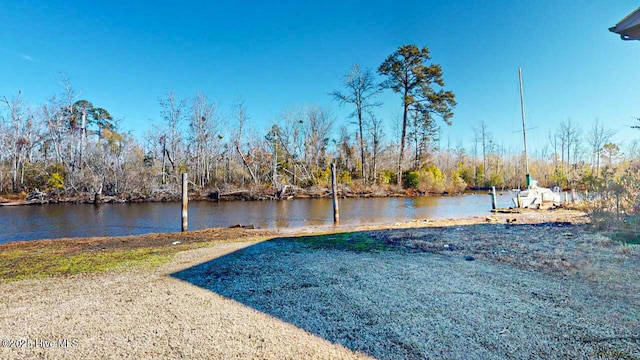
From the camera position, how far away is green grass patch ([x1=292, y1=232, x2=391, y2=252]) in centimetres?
591

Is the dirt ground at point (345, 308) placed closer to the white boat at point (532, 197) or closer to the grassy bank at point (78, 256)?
the grassy bank at point (78, 256)

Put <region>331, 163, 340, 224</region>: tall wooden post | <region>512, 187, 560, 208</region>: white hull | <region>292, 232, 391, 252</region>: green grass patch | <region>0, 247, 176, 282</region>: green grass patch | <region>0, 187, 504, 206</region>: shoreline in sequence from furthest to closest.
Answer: <region>0, 187, 504, 206</region>: shoreline
<region>512, 187, 560, 208</region>: white hull
<region>331, 163, 340, 224</region>: tall wooden post
<region>292, 232, 391, 252</region>: green grass patch
<region>0, 247, 176, 282</region>: green grass patch

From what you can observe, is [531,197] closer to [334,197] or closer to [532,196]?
[532,196]

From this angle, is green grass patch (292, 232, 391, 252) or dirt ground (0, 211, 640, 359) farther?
green grass patch (292, 232, 391, 252)

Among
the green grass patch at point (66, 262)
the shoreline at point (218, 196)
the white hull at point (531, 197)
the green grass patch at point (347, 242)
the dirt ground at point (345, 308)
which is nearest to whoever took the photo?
the dirt ground at point (345, 308)

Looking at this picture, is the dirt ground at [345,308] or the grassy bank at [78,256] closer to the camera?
the dirt ground at [345,308]

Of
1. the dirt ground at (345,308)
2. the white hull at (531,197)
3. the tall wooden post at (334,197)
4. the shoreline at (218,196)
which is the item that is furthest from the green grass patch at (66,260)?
the shoreline at (218,196)

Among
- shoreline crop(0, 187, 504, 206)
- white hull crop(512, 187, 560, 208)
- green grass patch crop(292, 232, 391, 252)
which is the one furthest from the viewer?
shoreline crop(0, 187, 504, 206)

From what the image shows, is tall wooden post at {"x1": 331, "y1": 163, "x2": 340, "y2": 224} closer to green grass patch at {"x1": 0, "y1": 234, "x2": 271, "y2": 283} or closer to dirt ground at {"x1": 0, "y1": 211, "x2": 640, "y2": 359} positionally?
green grass patch at {"x1": 0, "y1": 234, "x2": 271, "y2": 283}

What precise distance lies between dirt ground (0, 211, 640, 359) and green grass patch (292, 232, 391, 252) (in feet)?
2.62

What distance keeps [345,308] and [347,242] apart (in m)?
3.68

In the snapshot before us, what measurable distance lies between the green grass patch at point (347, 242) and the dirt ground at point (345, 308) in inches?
31.4

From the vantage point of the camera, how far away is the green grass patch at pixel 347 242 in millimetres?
5906

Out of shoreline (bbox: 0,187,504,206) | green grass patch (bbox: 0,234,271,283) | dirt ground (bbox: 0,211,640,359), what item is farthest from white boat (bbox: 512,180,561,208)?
green grass patch (bbox: 0,234,271,283)
